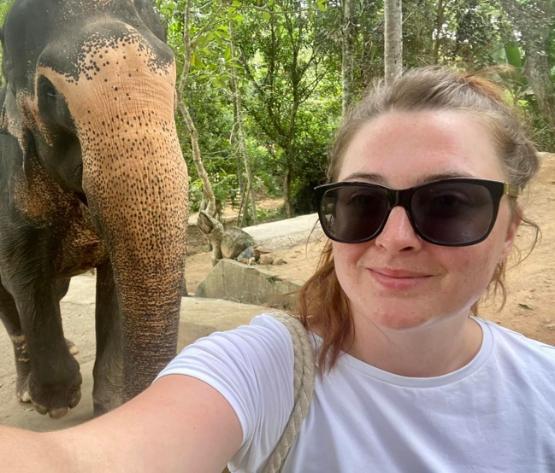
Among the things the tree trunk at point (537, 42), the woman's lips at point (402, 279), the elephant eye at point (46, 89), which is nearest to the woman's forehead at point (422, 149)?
the woman's lips at point (402, 279)

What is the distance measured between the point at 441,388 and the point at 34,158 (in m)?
1.82

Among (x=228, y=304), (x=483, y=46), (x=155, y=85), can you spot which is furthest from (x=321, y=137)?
(x=155, y=85)

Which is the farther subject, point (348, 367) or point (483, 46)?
point (483, 46)

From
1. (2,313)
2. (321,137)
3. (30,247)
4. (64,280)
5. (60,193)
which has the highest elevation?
(60,193)

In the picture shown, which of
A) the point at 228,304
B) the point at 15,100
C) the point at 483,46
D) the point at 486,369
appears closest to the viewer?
the point at 486,369

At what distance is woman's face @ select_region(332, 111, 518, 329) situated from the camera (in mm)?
996

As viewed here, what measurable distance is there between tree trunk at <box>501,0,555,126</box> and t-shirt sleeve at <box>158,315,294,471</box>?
10.4m

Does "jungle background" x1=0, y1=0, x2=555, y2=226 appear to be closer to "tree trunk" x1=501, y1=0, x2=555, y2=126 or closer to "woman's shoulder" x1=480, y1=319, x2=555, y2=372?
"tree trunk" x1=501, y1=0, x2=555, y2=126

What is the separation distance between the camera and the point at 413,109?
3.62ft

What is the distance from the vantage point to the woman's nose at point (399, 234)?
99 cm

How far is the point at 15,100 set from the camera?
7.46ft

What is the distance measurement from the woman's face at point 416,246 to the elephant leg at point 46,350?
188cm

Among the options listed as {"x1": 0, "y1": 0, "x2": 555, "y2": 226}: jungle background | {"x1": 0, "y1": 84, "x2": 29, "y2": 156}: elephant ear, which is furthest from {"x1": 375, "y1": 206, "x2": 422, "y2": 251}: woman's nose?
{"x1": 0, "y1": 0, "x2": 555, "y2": 226}: jungle background

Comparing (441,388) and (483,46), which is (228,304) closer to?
(441,388)
